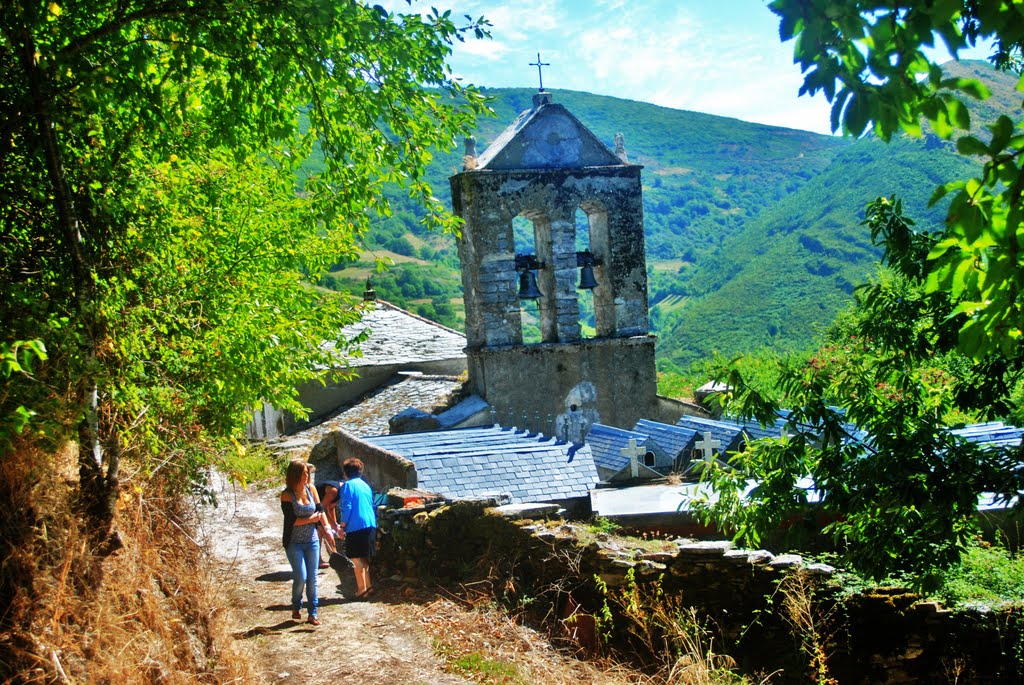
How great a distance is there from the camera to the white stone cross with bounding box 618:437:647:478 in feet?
36.5

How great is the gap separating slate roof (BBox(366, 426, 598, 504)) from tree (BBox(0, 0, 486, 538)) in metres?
3.75

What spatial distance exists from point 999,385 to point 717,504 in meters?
2.03

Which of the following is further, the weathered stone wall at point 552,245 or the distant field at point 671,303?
the distant field at point 671,303

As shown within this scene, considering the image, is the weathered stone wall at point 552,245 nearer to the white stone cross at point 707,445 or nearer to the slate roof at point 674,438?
the slate roof at point 674,438

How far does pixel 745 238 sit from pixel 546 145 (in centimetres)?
4412

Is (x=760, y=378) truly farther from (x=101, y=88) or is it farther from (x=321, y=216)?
(x=101, y=88)

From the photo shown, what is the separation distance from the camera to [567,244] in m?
14.8

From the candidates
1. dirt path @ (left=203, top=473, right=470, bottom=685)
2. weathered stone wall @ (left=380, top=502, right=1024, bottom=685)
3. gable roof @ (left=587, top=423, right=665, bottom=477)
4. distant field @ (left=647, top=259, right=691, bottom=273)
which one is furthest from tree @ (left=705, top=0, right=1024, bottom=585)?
distant field @ (left=647, top=259, right=691, bottom=273)

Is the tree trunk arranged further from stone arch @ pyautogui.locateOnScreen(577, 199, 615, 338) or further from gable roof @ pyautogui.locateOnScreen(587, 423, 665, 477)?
stone arch @ pyautogui.locateOnScreen(577, 199, 615, 338)

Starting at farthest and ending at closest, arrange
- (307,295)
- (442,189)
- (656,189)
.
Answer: (656,189) < (442,189) < (307,295)

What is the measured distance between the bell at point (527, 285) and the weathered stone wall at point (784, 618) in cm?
810

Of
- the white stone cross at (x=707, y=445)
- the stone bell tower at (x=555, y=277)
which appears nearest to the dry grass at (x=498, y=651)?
the white stone cross at (x=707, y=445)

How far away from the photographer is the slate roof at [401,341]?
21.9 meters

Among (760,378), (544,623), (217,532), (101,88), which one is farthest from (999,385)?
(760,378)
